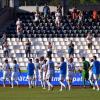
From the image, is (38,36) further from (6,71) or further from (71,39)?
(6,71)

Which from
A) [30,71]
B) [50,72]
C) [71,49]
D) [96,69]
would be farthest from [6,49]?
[96,69]

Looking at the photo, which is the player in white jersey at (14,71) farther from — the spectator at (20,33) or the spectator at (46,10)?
the spectator at (46,10)

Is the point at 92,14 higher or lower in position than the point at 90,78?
higher

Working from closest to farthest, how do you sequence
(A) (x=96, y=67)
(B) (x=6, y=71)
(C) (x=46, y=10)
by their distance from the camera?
(A) (x=96, y=67)
(B) (x=6, y=71)
(C) (x=46, y=10)

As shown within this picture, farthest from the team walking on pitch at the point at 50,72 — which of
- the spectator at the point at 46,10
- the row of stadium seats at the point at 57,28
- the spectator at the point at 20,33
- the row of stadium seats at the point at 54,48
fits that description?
the spectator at the point at 46,10

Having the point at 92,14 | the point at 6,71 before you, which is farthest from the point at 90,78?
the point at 92,14

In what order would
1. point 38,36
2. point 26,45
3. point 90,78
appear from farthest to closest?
point 38,36
point 26,45
point 90,78

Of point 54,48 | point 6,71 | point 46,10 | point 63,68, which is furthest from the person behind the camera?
point 46,10

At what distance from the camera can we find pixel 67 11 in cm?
6066

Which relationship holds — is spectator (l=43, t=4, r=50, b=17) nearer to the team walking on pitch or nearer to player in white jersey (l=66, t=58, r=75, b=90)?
the team walking on pitch

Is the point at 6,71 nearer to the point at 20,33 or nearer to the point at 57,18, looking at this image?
the point at 20,33

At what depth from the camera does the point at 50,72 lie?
40.8m

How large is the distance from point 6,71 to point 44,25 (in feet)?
44.9

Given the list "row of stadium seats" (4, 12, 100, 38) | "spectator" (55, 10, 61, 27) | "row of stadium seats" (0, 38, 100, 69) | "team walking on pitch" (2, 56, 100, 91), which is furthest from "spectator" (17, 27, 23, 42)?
"team walking on pitch" (2, 56, 100, 91)
